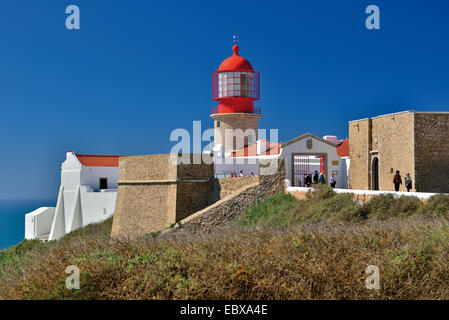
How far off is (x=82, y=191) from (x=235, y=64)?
11.1m

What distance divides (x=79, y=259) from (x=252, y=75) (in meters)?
22.8

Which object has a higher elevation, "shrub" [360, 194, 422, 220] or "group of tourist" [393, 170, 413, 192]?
"group of tourist" [393, 170, 413, 192]

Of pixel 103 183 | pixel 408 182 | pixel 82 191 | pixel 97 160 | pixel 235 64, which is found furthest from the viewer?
pixel 97 160

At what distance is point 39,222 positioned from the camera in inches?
1359

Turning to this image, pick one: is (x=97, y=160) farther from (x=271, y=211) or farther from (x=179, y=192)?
(x=271, y=211)

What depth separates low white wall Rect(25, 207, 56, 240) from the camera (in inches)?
1353

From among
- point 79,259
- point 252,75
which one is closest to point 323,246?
point 79,259

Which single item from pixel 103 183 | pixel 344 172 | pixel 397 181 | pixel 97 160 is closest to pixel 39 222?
pixel 103 183

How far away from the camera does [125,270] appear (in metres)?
7.59

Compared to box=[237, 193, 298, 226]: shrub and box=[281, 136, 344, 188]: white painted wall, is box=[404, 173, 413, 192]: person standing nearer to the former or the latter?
box=[237, 193, 298, 226]: shrub

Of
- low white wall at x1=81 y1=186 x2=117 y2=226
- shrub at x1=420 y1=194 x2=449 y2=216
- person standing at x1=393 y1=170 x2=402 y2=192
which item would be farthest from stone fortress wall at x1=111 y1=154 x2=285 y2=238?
shrub at x1=420 y1=194 x2=449 y2=216

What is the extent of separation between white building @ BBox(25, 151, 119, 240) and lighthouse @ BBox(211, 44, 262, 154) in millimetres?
6748

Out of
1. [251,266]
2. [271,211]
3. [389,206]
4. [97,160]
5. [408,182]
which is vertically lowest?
[251,266]

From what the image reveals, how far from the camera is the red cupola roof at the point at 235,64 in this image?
2898 centimetres
